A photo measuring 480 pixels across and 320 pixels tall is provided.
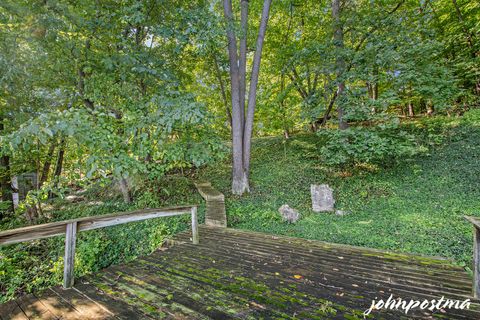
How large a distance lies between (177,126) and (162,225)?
7.52 feet

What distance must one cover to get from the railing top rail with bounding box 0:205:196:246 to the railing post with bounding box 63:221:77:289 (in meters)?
0.06

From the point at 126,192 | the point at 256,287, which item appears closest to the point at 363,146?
the point at 256,287

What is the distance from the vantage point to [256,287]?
88.6 inches

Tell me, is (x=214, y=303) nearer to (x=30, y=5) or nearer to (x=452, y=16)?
(x=30, y=5)

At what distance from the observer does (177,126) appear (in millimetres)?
4504

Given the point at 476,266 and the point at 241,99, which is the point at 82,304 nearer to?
the point at 476,266

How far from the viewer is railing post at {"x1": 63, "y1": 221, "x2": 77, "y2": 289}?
2.27 metres

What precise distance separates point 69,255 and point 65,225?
332 millimetres

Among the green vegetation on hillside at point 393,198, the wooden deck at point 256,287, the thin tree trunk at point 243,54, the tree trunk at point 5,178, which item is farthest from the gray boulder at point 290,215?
the tree trunk at point 5,178

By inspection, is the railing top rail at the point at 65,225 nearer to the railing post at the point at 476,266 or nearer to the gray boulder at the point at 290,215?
the gray boulder at the point at 290,215

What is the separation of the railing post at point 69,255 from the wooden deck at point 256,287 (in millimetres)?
101

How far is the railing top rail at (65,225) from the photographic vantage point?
6.47 ft

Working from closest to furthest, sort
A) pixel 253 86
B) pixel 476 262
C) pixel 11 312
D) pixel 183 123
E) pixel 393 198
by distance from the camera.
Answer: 1. pixel 11 312
2. pixel 476 262
3. pixel 183 123
4. pixel 393 198
5. pixel 253 86

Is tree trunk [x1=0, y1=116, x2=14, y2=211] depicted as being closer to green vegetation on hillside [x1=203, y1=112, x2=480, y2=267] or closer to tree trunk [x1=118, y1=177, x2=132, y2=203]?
tree trunk [x1=118, y1=177, x2=132, y2=203]
